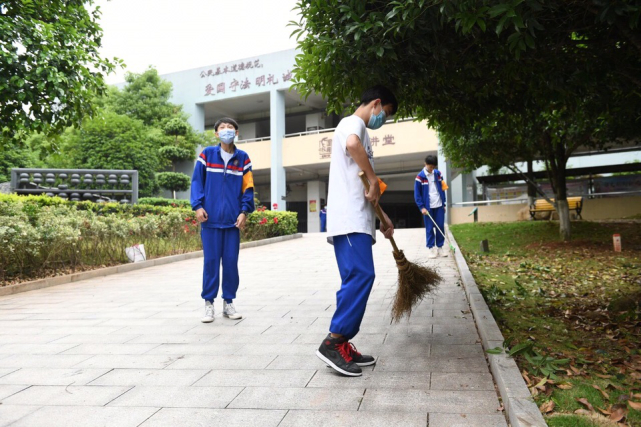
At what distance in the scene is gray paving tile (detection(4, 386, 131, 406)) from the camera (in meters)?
2.95

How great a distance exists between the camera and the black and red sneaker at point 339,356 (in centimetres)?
325

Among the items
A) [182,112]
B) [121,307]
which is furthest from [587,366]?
[182,112]

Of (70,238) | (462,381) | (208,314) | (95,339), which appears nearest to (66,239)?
(70,238)

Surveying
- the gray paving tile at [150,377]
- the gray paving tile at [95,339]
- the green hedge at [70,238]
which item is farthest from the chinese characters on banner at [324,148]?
the gray paving tile at [150,377]

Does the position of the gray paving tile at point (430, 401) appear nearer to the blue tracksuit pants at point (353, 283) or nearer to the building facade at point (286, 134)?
the blue tracksuit pants at point (353, 283)

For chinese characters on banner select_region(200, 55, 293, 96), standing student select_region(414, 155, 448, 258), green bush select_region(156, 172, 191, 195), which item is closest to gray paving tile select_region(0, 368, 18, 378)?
standing student select_region(414, 155, 448, 258)

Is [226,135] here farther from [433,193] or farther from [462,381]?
[433,193]

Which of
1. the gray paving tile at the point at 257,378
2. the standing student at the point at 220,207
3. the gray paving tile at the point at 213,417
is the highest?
the standing student at the point at 220,207

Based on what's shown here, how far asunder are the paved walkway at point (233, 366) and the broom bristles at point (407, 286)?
292 mm

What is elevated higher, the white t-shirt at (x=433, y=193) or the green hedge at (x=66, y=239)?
the white t-shirt at (x=433, y=193)

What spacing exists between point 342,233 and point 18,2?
7564 millimetres

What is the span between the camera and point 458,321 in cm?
464

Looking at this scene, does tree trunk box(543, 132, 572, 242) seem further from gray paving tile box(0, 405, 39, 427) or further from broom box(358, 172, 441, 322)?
gray paving tile box(0, 405, 39, 427)

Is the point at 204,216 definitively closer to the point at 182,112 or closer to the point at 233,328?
the point at 233,328
